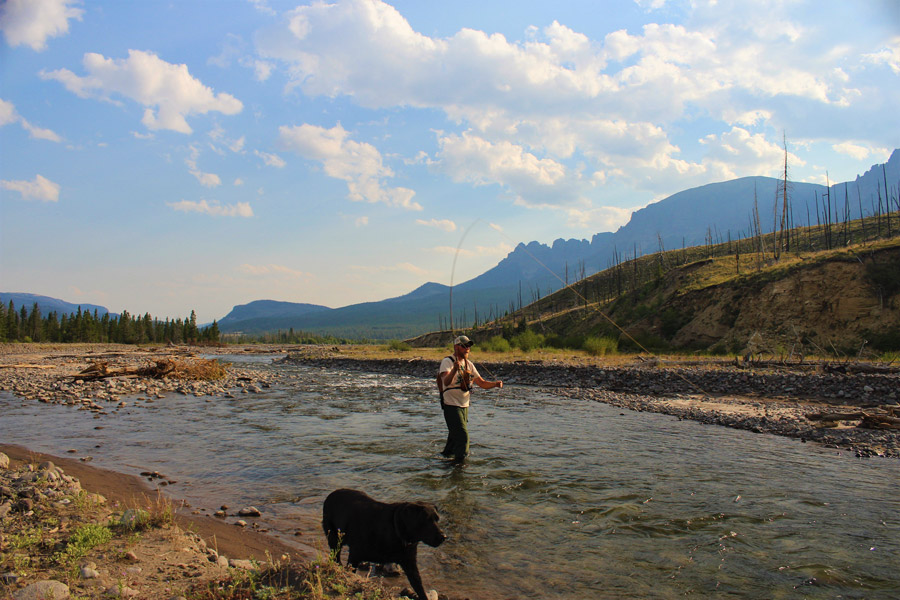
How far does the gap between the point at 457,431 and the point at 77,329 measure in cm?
12993

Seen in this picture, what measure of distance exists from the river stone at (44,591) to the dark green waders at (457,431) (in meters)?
6.11

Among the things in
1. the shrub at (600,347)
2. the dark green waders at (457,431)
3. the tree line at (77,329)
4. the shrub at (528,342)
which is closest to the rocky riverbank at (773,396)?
the dark green waders at (457,431)

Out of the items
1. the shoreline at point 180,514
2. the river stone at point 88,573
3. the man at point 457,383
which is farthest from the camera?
the man at point 457,383

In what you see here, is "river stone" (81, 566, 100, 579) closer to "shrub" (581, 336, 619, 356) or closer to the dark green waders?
the dark green waders

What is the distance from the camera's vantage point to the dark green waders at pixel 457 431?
9.12 m

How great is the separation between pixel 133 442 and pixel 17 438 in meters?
3.16

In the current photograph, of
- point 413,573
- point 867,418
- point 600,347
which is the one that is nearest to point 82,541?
point 413,573

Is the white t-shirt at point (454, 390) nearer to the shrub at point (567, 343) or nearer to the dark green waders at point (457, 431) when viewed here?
the dark green waders at point (457, 431)

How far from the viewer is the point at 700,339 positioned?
4088cm

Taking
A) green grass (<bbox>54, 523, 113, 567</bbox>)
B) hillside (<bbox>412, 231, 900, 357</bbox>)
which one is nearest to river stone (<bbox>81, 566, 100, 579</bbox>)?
green grass (<bbox>54, 523, 113, 567</bbox>)

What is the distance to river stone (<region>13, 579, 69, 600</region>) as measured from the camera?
11.6ft

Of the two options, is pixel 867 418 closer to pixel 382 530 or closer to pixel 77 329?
pixel 382 530

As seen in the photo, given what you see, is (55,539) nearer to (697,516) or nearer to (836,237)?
(697,516)

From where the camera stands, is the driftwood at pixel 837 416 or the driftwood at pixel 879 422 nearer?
the driftwood at pixel 879 422
